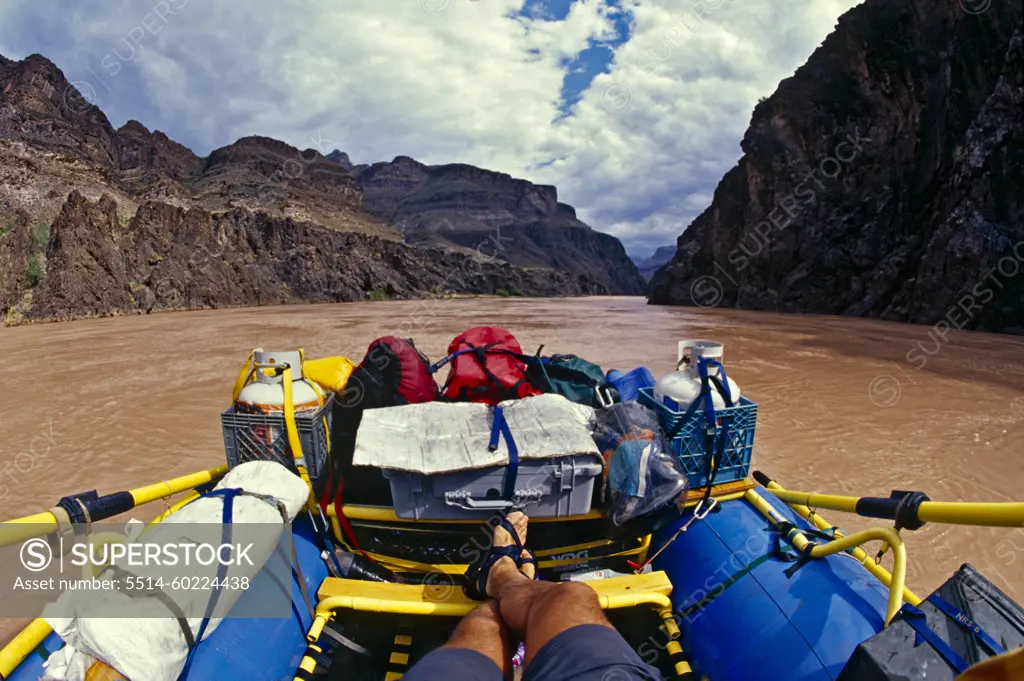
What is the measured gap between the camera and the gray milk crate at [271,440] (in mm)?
2629

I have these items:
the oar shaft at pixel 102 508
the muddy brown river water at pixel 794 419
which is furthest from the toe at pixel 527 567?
the muddy brown river water at pixel 794 419

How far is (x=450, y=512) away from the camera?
93.0 inches

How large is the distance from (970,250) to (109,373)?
32553mm

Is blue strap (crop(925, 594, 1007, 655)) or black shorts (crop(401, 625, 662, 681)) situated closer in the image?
blue strap (crop(925, 594, 1007, 655))

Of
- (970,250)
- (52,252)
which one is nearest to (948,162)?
(970,250)

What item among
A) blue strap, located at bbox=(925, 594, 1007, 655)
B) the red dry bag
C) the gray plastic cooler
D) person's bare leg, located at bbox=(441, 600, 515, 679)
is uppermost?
A: the red dry bag

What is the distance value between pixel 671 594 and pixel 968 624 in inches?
48.7

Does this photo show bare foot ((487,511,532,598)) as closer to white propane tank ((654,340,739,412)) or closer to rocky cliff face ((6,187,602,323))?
white propane tank ((654,340,739,412))

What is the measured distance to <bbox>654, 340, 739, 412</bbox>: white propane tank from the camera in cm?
274

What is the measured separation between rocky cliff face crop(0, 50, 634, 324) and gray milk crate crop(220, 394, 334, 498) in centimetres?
4034

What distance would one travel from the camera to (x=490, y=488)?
2.32m

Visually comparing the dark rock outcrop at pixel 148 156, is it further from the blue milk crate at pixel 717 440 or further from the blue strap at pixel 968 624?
the blue strap at pixel 968 624

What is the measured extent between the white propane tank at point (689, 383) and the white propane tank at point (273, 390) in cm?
204

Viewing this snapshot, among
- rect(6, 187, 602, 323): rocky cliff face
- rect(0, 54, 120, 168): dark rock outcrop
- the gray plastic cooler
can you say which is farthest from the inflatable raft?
rect(0, 54, 120, 168): dark rock outcrop
